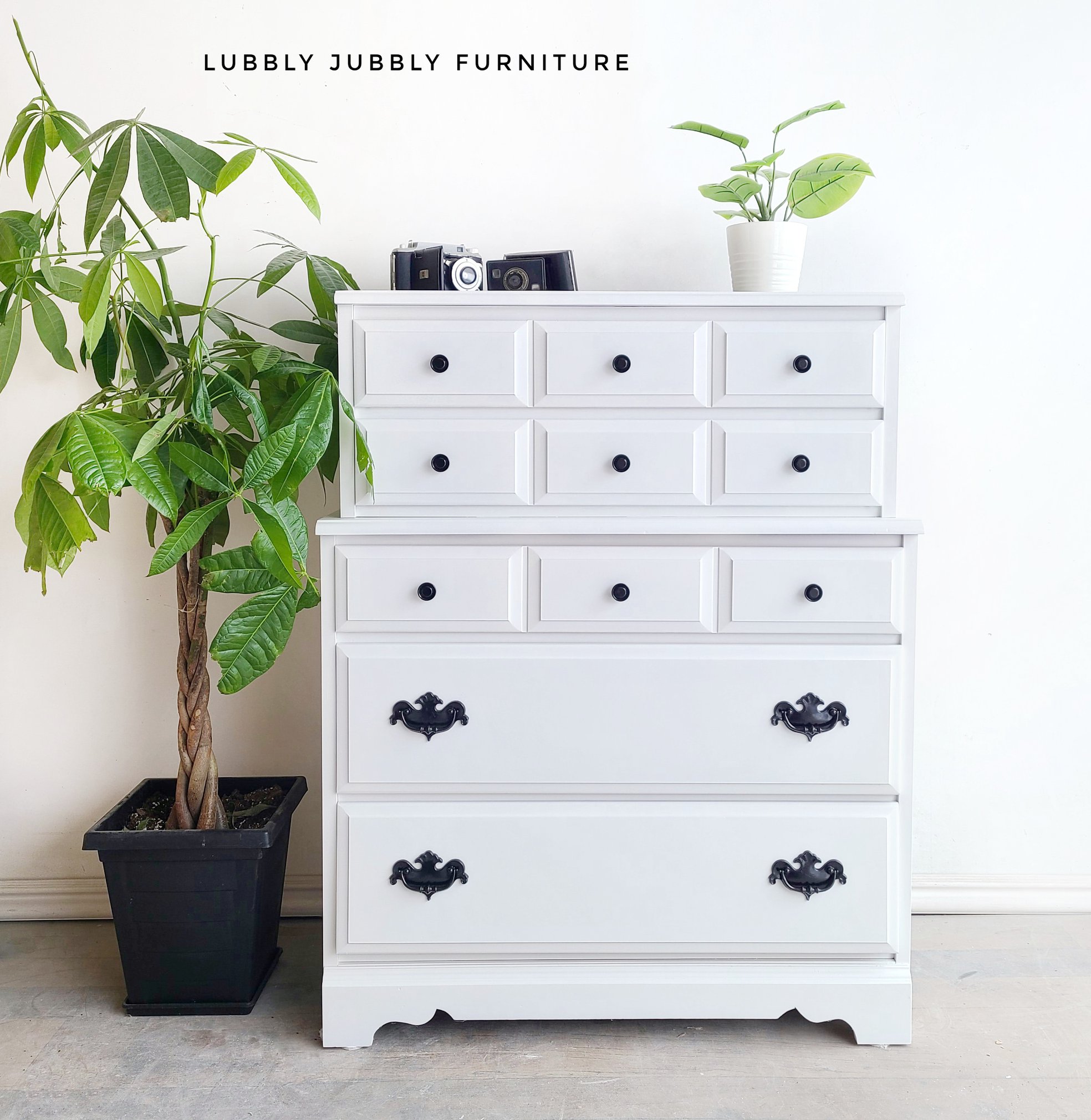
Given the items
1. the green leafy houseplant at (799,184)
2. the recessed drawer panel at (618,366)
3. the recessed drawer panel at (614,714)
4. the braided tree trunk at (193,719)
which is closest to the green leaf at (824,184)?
the green leafy houseplant at (799,184)

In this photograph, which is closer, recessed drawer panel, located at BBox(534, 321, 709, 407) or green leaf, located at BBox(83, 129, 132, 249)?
green leaf, located at BBox(83, 129, 132, 249)

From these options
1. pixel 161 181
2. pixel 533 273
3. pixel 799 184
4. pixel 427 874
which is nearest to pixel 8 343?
pixel 161 181

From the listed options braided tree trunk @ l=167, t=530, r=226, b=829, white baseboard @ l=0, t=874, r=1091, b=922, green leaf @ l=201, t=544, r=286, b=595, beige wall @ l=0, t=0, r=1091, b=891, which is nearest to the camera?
green leaf @ l=201, t=544, r=286, b=595

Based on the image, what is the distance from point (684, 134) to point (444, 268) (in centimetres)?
73

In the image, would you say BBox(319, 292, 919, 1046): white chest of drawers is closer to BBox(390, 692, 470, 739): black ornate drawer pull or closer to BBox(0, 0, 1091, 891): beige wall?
BBox(390, 692, 470, 739): black ornate drawer pull

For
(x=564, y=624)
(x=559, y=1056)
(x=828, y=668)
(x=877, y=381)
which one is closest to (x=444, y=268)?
(x=564, y=624)

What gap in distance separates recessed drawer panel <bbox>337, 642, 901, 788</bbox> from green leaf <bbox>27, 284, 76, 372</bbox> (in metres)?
0.74

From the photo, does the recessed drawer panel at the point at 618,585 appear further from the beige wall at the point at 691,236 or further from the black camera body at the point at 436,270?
the beige wall at the point at 691,236

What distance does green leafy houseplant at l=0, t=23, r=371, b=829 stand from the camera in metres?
1.27

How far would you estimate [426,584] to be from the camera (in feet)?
4.81

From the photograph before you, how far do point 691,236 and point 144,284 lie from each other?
1.15m

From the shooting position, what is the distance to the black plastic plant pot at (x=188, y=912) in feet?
5.15

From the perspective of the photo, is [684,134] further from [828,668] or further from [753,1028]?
[753,1028]

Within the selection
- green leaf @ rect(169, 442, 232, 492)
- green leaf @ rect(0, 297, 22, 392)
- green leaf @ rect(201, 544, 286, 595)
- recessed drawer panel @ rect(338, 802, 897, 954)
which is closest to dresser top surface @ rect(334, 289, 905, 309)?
green leaf @ rect(169, 442, 232, 492)
